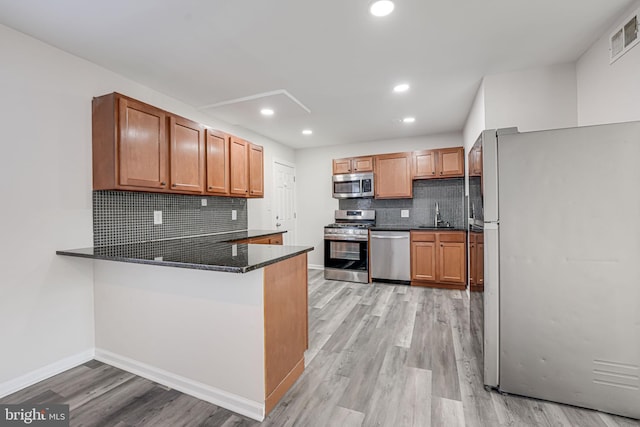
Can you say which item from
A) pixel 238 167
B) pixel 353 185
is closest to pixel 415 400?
pixel 238 167

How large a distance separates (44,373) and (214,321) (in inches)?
59.2

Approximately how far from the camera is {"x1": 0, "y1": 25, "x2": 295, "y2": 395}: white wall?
75.7 inches

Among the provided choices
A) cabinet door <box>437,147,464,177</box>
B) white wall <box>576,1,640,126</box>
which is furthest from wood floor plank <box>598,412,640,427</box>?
cabinet door <box>437,147,464,177</box>

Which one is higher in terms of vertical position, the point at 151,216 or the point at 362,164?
the point at 362,164

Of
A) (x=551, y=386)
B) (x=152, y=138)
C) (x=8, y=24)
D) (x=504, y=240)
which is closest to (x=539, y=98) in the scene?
(x=504, y=240)

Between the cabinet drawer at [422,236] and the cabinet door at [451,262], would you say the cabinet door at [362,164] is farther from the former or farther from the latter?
the cabinet door at [451,262]

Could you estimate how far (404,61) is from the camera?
2434 mm

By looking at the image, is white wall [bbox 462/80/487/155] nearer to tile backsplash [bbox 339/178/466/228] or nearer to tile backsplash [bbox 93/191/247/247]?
tile backsplash [bbox 339/178/466/228]

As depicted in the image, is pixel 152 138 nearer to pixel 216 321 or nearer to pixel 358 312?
pixel 216 321

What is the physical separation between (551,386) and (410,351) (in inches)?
37.1

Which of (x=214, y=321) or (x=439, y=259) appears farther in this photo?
(x=439, y=259)

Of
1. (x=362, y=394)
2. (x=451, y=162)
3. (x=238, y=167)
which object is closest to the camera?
(x=362, y=394)

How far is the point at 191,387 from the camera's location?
185 cm

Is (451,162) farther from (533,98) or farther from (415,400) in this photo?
(415,400)
